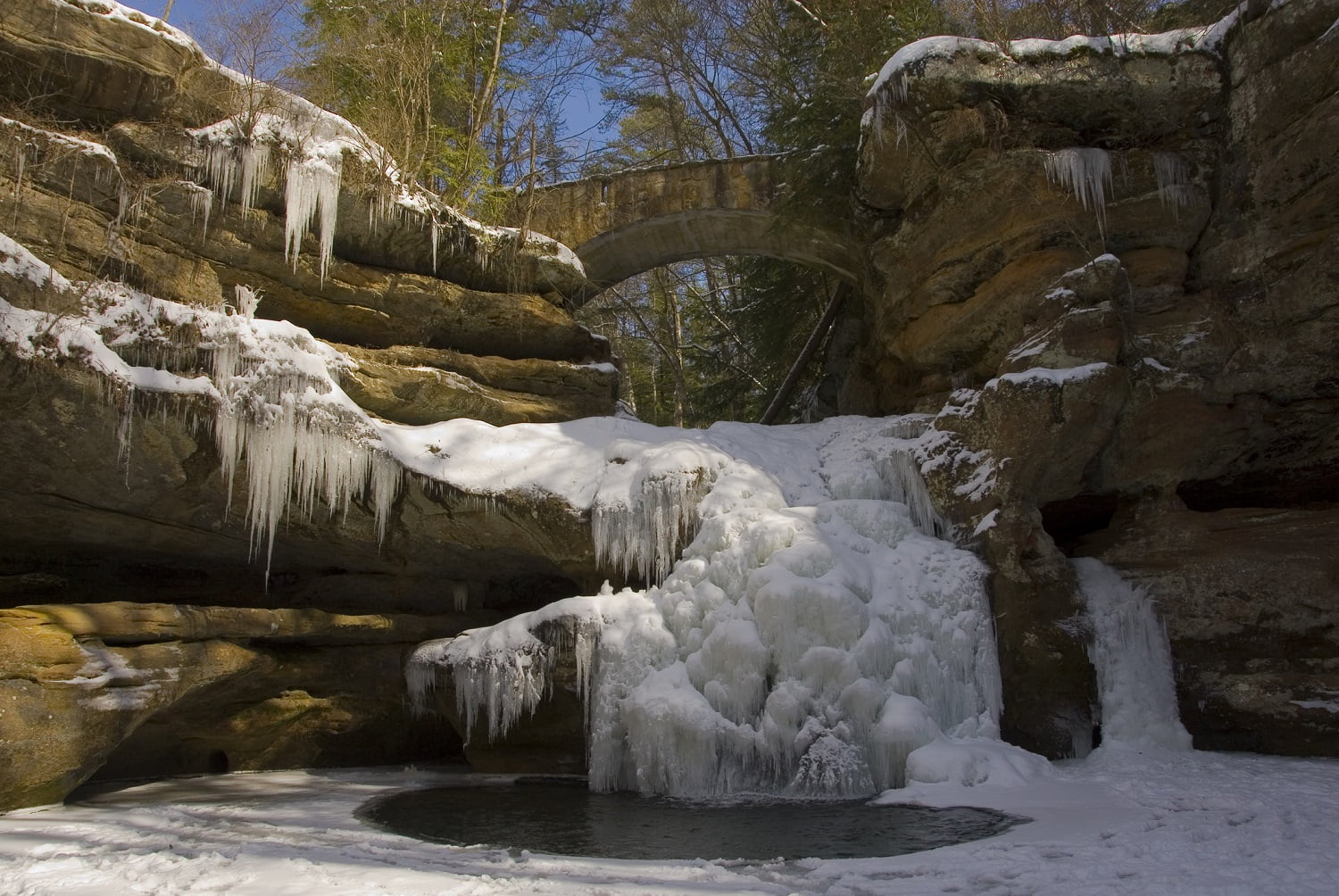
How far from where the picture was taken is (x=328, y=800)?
6.74m

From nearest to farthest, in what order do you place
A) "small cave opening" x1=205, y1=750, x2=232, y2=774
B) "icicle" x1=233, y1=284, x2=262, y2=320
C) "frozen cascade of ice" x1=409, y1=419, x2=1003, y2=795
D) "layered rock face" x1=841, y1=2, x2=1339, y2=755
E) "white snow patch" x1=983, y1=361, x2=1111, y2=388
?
"frozen cascade of ice" x1=409, y1=419, x2=1003, y2=795 < "layered rock face" x1=841, y1=2, x2=1339, y2=755 < "white snow patch" x1=983, y1=361, x2=1111, y2=388 < "small cave opening" x1=205, y1=750, x2=232, y2=774 < "icicle" x1=233, y1=284, x2=262, y2=320

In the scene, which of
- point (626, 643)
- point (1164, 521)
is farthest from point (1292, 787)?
point (626, 643)

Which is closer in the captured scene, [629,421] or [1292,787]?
[1292,787]

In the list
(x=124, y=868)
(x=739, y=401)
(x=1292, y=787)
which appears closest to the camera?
(x=124, y=868)

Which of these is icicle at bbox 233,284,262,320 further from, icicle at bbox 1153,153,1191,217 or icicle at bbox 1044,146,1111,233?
icicle at bbox 1153,153,1191,217

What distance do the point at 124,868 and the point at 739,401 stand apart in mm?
14596

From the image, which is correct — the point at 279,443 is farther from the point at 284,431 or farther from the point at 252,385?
the point at 252,385

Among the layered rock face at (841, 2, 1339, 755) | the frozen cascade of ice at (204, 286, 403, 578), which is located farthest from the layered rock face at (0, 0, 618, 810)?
the layered rock face at (841, 2, 1339, 755)

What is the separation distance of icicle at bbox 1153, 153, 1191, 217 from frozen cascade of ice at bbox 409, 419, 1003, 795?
4053 mm

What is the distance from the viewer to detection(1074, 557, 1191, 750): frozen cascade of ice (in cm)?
738

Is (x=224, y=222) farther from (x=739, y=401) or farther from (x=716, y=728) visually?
(x=739, y=401)

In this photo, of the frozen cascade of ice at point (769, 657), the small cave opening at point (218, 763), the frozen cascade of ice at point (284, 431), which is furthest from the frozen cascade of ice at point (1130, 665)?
the small cave opening at point (218, 763)

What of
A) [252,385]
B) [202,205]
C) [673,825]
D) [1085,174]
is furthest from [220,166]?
[1085,174]

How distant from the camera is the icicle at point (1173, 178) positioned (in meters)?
9.27
